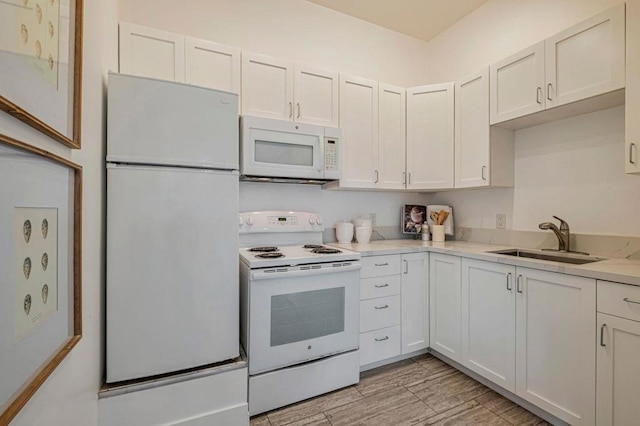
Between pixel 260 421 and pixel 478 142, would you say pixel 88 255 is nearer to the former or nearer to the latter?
pixel 260 421

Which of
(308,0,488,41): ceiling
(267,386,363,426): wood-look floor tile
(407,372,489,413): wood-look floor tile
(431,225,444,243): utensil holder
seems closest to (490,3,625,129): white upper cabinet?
(308,0,488,41): ceiling

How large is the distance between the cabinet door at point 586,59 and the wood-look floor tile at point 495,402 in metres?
1.96

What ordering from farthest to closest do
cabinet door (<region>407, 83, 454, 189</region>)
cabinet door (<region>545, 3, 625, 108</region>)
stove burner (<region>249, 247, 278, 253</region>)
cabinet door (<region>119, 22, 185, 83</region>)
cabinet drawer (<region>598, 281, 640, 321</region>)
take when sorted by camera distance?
cabinet door (<region>407, 83, 454, 189</region>) < stove burner (<region>249, 247, 278, 253</region>) < cabinet door (<region>119, 22, 185, 83</region>) < cabinet door (<region>545, 3, 625, 108</region>) < cabinet drawer (<region>598, 281, 640, 321</region>)

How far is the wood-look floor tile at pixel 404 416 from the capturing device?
1718 millimetres

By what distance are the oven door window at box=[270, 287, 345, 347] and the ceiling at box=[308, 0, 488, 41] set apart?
2.57 metres

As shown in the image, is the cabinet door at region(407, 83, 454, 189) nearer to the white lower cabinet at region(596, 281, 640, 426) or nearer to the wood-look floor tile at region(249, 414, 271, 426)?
the white lower cabinet at region(596, 281, 640, 426)

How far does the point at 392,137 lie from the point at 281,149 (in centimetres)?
113

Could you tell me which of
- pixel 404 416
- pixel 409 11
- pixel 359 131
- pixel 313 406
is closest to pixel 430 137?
pixel 359 131

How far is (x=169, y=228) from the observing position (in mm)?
1498

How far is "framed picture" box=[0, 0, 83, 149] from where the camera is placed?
0.55 m

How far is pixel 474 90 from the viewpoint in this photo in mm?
2455

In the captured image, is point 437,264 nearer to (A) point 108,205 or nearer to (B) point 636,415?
(B) point 636,415

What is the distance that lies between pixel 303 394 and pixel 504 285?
58.0 inches

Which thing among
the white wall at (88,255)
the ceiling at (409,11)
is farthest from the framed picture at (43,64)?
the ceiling at (409,11)
